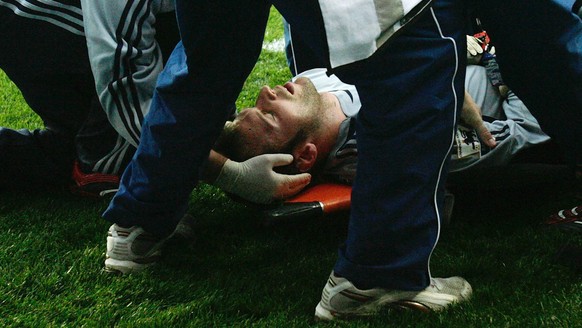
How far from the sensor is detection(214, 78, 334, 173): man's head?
8.70ft

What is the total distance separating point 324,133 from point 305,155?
109 mm

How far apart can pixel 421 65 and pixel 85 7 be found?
1.48 metres

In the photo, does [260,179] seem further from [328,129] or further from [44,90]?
[44,90]

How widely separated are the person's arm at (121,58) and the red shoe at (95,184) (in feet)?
1.08

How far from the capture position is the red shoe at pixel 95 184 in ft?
9.76

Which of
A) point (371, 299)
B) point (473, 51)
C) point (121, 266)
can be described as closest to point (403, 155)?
point (371, 299)

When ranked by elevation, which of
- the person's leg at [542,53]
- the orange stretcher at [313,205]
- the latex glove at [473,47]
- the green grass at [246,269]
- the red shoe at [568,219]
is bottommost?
the red shoe at [568,219]

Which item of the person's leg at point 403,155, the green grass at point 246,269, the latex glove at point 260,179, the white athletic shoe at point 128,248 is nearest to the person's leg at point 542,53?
the person's leg at point 403,155

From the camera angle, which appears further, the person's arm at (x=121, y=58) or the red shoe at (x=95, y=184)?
the red shoe at (x=95, y=184)

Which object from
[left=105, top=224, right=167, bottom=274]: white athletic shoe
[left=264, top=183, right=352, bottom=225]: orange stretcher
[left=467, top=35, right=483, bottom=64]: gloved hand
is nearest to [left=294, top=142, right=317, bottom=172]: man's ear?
[left=264, top=183, right=352, bottom=225]: orange stretcher

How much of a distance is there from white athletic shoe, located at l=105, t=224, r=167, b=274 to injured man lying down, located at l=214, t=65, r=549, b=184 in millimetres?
475

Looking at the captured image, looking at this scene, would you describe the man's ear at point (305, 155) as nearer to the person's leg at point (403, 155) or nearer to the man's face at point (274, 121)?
the man's face at point (274, 121)

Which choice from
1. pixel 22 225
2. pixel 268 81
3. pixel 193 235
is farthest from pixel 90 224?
pixel 268 81

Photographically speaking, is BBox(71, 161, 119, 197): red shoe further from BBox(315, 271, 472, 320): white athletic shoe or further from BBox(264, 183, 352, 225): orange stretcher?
BBox(315, 271, 472, 320): white athletic shoe
